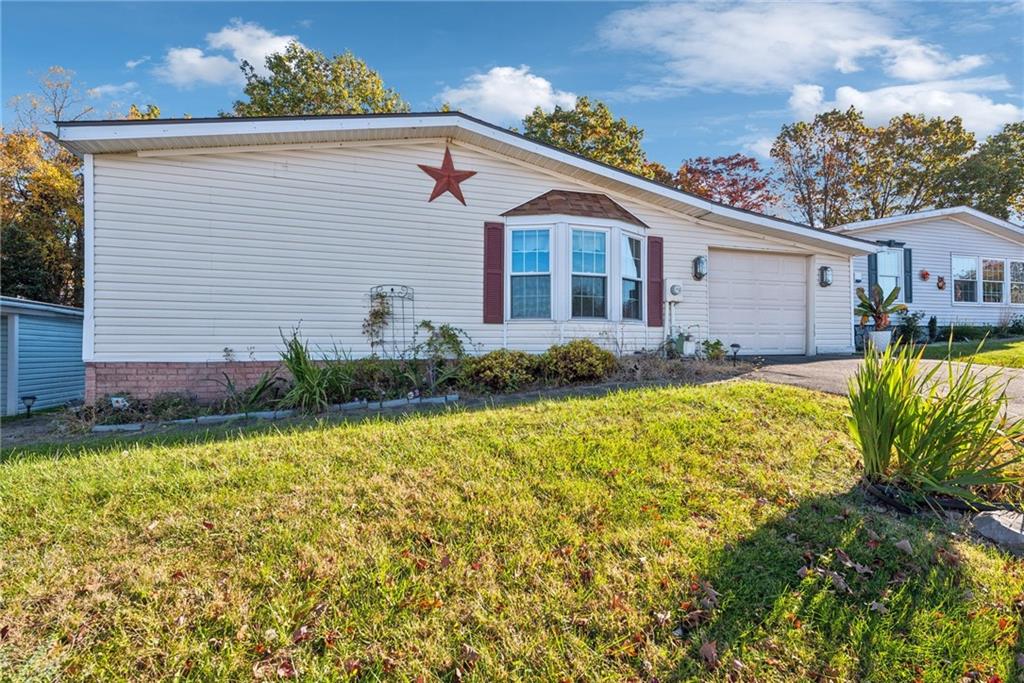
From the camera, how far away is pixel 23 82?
18.3 m

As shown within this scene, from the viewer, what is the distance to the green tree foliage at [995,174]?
21.6 meters

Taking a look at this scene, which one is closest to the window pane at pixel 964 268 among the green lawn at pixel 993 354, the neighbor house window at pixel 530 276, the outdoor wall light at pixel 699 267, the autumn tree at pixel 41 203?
the green lawn at pixel 993 354

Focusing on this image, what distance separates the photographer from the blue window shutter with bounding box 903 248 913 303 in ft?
47.2

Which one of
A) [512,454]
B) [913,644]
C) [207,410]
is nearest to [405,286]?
[207,410]

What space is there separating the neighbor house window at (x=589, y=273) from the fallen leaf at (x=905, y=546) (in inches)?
236

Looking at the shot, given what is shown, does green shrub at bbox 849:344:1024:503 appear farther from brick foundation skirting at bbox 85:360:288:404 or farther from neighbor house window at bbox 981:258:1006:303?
neighbor house window at bbox 981:258:1006:303

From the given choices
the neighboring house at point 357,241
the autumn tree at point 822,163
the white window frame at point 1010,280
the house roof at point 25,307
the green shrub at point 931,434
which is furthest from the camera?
the autumn tree at point 822,163

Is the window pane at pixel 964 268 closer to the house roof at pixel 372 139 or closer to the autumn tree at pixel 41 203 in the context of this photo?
the house roof at pixel 372 139

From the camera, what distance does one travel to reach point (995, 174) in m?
21.6

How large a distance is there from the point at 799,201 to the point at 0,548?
28.6m

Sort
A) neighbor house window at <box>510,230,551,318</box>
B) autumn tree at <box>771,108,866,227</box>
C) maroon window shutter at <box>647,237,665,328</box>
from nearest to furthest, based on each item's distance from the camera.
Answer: neighbor house window at <box>510,230,551,318</box> → maroon window shutter at <box>647,237,665,328</box> → autumn tree at <box>771,108,866,227</box>

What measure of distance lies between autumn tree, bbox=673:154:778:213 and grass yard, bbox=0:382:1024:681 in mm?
21978

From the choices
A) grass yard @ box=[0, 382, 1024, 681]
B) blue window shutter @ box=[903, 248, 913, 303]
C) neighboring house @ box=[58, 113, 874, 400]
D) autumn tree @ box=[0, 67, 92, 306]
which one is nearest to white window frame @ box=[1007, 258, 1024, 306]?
blue window shutter @ box=[903, 248, 913, 303]

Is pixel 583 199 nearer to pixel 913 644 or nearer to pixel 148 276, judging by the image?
pixel 148 276
